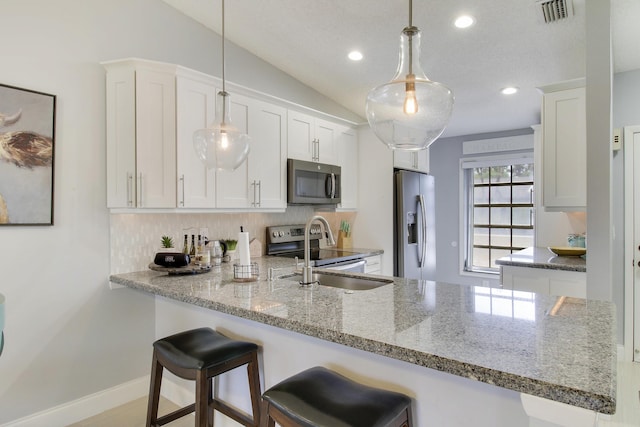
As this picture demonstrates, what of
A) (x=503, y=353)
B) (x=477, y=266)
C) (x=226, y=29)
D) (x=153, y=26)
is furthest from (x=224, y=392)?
(x=477, y=266)

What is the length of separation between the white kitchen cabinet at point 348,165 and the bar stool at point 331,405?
2841 mm

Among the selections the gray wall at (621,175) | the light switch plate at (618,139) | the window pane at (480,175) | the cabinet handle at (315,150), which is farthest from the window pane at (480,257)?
the cabinet handle at (315,150)

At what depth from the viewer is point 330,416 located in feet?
3.87

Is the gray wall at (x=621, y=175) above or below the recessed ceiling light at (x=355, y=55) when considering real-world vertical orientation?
below

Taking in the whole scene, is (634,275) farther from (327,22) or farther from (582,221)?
(327,22)

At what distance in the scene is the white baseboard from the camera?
227cm

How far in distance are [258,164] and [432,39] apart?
1719mm

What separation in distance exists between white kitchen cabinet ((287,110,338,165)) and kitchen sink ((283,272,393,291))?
1.48 metres

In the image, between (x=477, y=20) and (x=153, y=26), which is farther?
(x=153, y=26)

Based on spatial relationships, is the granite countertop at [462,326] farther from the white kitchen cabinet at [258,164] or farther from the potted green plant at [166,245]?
the white kitchen cabinet at [258,164]

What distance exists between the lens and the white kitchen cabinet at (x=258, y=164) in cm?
298

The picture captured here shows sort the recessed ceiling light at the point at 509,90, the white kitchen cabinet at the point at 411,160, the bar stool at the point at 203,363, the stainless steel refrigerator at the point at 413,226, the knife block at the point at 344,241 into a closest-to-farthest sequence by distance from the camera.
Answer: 1. the bar stool at the point at 203,363
2. the recessed ceiling light at the point at 509,90
3. the stainless steel refrigerator at the point at 413,226
4. the white kitchen cabinet at the point at 411,160
5. the knife block at the point at 344,241

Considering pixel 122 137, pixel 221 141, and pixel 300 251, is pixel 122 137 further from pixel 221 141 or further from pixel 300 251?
pixel 300 251

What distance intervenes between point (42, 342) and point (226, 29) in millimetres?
2727
